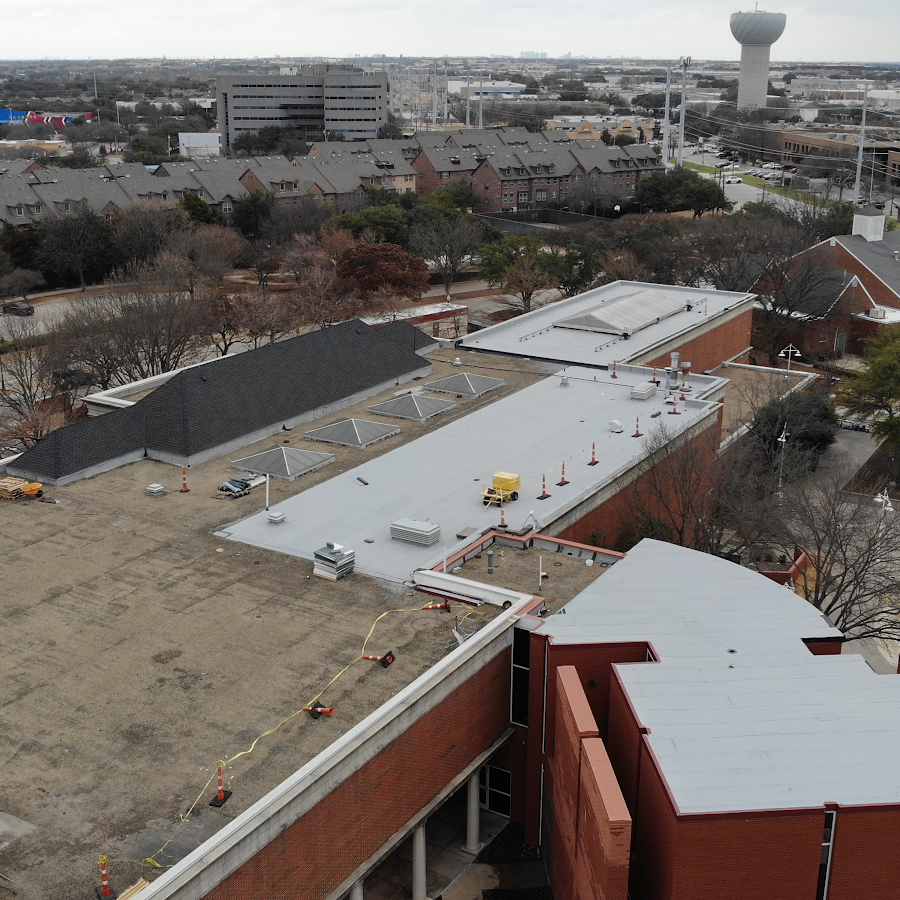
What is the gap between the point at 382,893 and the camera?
72.0 feet

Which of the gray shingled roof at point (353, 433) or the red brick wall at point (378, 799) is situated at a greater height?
the gray shingled roof at point (353, 433)

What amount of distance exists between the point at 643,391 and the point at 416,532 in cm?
1519

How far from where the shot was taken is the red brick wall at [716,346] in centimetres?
4991

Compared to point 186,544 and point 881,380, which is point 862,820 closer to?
point 186,544

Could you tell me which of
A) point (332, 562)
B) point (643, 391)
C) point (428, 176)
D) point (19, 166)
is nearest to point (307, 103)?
point (428, 176)

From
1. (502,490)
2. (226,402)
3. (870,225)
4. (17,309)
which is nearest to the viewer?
(502,490)

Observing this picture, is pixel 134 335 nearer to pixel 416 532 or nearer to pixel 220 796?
pixel 416 532

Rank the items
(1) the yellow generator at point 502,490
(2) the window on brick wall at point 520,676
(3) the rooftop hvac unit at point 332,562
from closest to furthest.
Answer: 1. (2) the window on brick wall at point 520,676
2. (3) the rooftop hvac unit at point 332,562
3. (1) the yellow generator at point 502,490

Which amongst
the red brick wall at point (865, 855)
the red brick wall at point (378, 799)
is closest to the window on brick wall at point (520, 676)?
the red brick wall at point (378, 799)

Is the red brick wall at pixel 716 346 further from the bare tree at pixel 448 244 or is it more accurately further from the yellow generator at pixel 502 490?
the bare tree at pixel 448 244

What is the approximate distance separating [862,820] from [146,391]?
29.7 meters

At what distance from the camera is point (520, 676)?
2344 centimetres

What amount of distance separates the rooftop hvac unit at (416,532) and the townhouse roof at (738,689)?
15.6 ft

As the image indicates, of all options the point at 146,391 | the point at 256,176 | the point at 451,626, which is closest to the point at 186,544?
the point at 451,626
